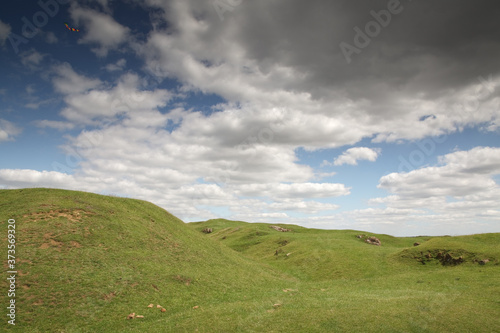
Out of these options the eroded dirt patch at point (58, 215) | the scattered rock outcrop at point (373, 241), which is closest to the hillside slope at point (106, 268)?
the eroded dirt patch at point (58, 215)

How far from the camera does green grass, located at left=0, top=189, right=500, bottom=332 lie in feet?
68.4

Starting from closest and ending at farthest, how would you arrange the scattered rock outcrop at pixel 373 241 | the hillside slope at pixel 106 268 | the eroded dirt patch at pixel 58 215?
the hillside slope at pixel 106 268 → the eroded dirt patch at pixel 58 215 → the scattered rock outcrop at pixel 373 241

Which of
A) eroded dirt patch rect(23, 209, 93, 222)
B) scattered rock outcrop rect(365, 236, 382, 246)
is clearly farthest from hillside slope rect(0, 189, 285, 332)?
scattered rock outcrop rect(365, 236, 382, 246)

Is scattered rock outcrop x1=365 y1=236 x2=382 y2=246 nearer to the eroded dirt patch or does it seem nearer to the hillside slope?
the hillside slope

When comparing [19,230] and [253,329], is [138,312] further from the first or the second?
[19,230]

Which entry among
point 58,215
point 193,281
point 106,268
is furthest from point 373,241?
point 58,215

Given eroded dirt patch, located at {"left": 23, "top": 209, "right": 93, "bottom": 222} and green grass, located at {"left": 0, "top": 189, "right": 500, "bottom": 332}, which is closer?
green grass, located at {"left": 0, "top": 189, "right": 500, "bottom": 332}

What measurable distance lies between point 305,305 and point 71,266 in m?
24.2

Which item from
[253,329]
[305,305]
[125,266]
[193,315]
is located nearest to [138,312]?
[193,315]

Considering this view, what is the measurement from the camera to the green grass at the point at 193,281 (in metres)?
20.8

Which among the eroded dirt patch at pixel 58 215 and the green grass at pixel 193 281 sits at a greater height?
the eroded dirt patch at pixel 58 215

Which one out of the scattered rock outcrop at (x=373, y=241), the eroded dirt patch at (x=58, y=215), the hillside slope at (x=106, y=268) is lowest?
the scattered rock outcrop at (x=373, y=241)

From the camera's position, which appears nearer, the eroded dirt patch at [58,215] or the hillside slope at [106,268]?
the hillside slope at [106,268]

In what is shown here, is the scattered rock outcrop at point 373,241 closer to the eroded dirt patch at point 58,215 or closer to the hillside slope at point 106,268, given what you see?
the hillside slope at point 106,268
